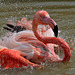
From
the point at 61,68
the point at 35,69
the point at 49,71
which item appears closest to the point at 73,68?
the point at 61,68

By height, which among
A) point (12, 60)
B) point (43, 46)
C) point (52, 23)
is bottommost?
point (12, 60)

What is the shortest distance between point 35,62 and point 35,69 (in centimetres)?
20

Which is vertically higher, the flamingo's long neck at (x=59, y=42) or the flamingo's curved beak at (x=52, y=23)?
the flamingo's curved beak at (x=52, y=23)

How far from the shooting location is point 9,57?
14.1 ft

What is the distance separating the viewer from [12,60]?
14.1 ft

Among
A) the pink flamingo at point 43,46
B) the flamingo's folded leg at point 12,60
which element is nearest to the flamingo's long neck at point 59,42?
the pink flamingo at point 43,46

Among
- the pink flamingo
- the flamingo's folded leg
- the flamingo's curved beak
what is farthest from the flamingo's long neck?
the flamingo's folded leg

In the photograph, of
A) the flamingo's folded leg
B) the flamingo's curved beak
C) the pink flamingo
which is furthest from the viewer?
the pink flamingo

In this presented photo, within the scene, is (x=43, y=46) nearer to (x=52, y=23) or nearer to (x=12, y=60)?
(x=52, y=23)

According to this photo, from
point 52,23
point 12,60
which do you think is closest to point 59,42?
point 52,23

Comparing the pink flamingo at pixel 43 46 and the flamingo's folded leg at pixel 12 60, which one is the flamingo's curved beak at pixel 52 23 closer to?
the pink flamingo at pixel 43 46

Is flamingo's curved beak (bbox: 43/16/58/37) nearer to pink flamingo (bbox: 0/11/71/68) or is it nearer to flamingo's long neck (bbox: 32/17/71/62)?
pink flamingo (bbox: 0/11/71/68)

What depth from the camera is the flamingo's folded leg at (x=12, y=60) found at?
13.8 ft

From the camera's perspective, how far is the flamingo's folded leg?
4.19 meters
